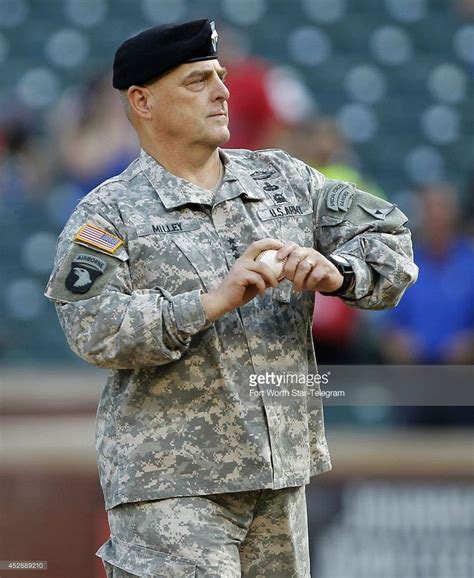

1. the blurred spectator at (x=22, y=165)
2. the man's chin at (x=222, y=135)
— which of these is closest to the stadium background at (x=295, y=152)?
the blurred spectator at (x=22, y=165)

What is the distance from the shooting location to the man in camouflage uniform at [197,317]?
249 centimetres

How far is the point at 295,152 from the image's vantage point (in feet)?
17.9

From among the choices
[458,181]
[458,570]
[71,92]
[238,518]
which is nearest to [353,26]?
[458,181]

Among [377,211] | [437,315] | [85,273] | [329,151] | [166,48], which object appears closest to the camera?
[85,273]

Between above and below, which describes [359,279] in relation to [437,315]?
below

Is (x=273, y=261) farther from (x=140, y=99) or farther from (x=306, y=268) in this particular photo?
(x=140, y=99)

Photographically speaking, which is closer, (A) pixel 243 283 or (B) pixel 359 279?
(A) pixel 243 283

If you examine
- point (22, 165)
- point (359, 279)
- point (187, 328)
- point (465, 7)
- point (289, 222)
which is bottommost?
point (187, 328)

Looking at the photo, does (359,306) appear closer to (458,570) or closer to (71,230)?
(71,230)

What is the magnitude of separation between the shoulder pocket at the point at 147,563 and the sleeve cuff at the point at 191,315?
462 millimetres

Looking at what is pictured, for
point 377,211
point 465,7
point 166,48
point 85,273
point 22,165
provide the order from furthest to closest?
1. point 465,7
2. point 22,165
3. point 377,211
4. point 166,48
5. point 85,273

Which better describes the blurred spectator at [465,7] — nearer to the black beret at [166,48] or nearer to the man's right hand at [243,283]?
the black beret at [166,48]

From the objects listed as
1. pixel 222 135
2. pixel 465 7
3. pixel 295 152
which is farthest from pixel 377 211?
pixel 465 7

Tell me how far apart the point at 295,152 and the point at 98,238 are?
298 centimetres
